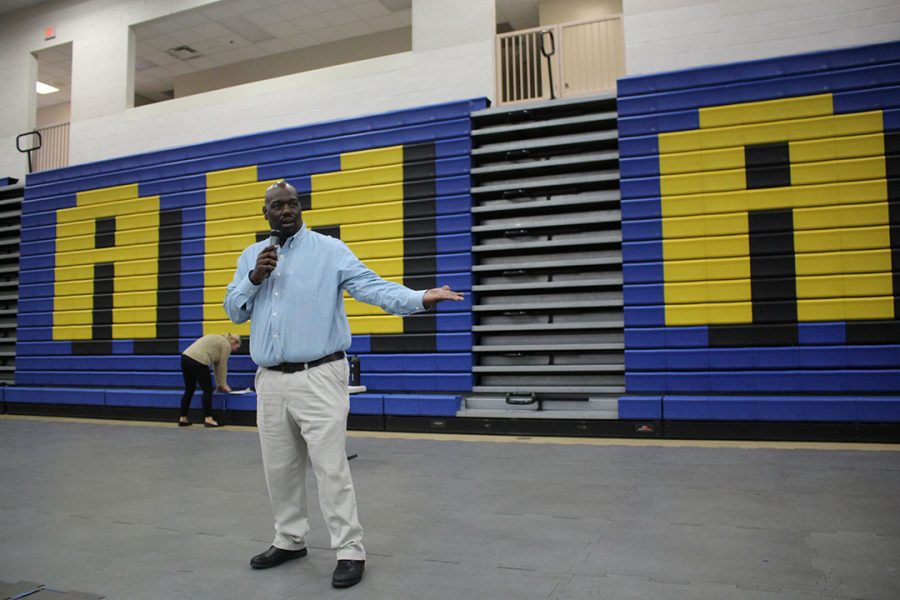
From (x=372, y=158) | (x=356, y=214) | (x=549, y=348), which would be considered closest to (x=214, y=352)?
(x=356, y=214)

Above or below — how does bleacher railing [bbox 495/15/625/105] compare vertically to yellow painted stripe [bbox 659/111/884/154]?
above

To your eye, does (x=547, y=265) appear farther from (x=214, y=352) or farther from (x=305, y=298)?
(x=305, y=298)

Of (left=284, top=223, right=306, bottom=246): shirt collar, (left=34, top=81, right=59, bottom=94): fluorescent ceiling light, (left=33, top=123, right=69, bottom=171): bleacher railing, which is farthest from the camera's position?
(left=34, top=81, right=59, bottom=94): fluorescent ceiling light

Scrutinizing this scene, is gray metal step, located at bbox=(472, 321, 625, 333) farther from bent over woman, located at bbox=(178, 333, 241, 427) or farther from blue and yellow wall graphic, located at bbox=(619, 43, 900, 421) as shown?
bent over woman, located at bbox=(178, 333, 241, 427)

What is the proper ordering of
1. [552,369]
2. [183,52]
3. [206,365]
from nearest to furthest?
[552,369] < [206,365] < [183,52]

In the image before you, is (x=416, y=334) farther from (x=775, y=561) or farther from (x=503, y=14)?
(x=503, y=14)

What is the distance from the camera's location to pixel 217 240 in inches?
336

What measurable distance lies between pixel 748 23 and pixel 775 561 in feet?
18.6

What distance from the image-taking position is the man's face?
2.84 metres

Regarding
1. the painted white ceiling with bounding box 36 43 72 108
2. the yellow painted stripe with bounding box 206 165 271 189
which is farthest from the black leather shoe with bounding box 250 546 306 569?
the painted white ceiling with bounding box 36 43 72 108

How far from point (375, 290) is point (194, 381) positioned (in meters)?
5.63

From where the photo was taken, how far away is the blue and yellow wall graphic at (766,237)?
5.79 meters

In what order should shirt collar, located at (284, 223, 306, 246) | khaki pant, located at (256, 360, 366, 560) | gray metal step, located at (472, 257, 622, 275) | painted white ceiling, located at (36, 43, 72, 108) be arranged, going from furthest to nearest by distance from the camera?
painted white ceiling, located at (36, 43, 72, 108) → gray metal step, located at (472, 257, 622, 275) → shirt collar, located at (284, 223, 306, 246) → khaki pant, located at (256, 360, 366, 560)

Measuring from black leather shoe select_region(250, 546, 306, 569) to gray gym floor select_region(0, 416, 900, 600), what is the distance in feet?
0.18
